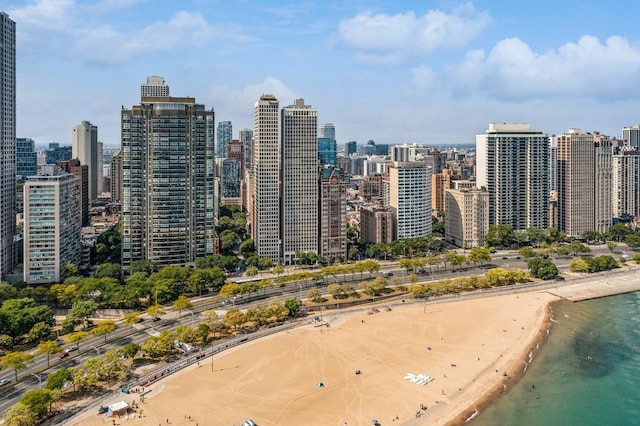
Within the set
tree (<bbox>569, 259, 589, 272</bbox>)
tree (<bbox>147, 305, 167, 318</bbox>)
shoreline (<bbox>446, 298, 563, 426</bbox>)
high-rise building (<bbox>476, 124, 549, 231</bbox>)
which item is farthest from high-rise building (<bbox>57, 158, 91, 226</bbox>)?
tree (<bbox>569, 259, 589, 272</bbox>)

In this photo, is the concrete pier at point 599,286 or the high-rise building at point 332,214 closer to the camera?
the concrete pier at point 599,286

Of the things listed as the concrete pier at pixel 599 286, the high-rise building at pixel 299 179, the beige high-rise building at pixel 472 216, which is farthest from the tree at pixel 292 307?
the beige high-rise building at pixel 472 216

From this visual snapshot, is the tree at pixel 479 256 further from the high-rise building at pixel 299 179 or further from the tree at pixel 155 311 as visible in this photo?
the tree at pixel 155 311

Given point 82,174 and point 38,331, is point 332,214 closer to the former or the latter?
point 38,331

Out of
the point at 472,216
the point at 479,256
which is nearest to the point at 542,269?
the point at 479,256

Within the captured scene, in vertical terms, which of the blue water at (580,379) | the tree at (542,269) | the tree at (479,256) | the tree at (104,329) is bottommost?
the blue water at (580,379)

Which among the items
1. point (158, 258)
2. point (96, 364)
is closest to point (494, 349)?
point (96, 364)
